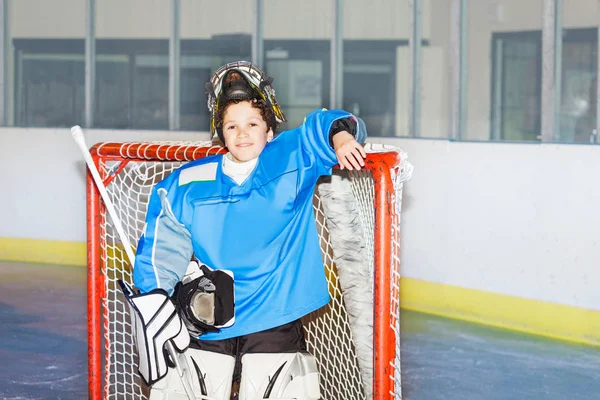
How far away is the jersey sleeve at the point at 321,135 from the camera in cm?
188

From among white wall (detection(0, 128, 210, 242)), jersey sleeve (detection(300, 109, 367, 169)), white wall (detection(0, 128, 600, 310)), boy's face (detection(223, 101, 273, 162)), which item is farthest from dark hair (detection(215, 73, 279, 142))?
white wall (detection(0, 128, 210, 242))

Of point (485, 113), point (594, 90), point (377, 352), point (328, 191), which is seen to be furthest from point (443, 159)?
point (377, 352)

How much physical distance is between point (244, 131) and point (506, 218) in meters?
2.79

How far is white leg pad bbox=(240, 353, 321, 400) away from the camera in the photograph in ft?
6.19

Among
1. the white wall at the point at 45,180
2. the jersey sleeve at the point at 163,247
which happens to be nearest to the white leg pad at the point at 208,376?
the jersey sleeve at the point at 163,247

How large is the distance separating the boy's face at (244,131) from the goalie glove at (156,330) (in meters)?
0.32

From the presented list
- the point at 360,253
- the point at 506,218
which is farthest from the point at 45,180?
the point at 360,253

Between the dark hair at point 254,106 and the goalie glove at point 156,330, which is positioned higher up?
the dark hair at point 254,106

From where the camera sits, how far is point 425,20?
5.38 meters

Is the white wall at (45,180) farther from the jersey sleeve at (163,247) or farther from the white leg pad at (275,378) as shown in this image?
the white leg pad at (275,378)

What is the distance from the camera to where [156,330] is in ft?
6.05

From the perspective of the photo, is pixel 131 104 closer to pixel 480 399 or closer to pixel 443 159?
pixel 443 159

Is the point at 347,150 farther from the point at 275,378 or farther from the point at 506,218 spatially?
the point at 506,218

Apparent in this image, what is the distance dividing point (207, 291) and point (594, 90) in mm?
3174
